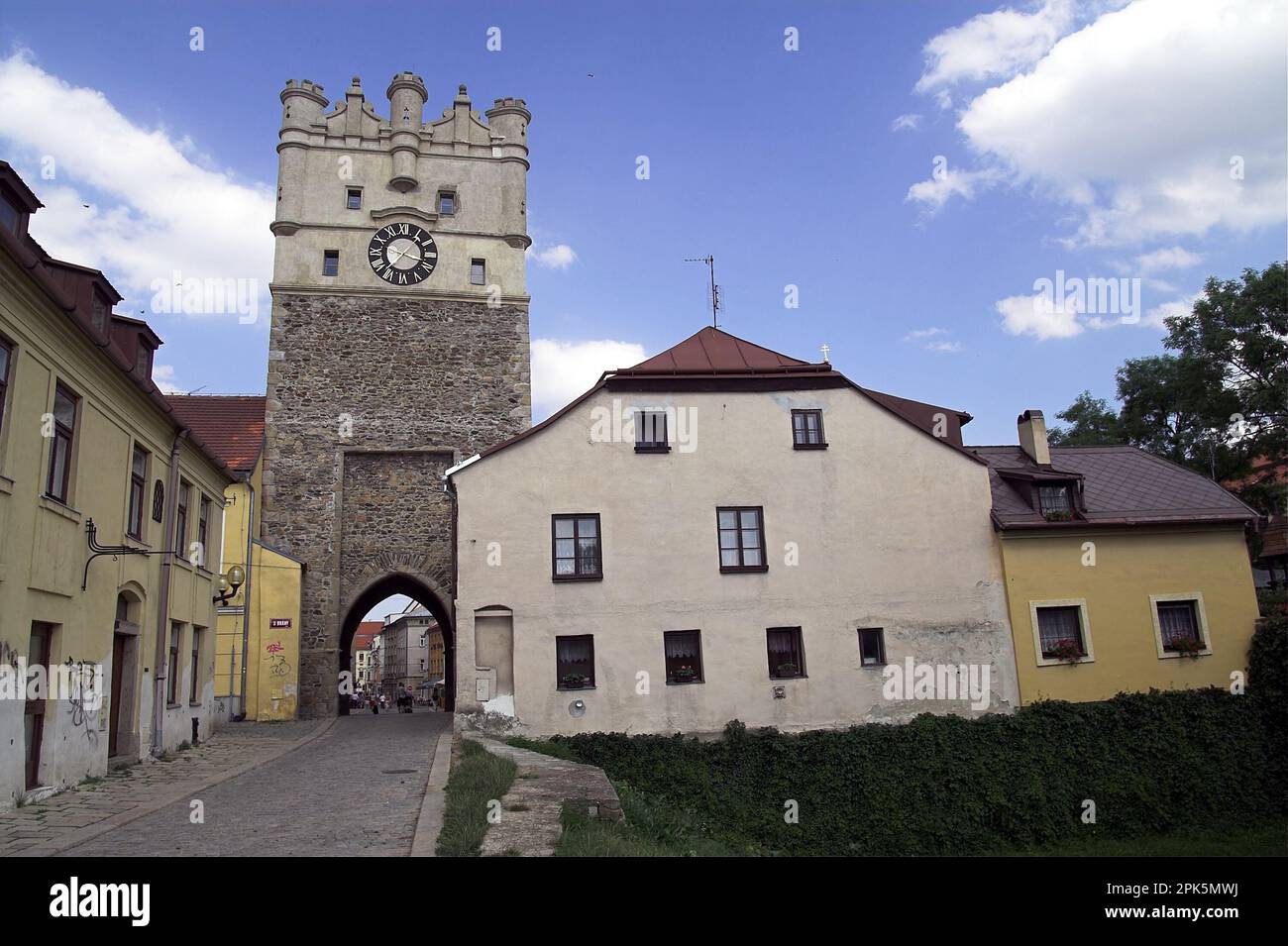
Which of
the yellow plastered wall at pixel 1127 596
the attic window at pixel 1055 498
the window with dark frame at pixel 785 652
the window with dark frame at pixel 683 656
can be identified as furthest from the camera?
the attic window at pixel 1055 498

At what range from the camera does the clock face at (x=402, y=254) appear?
29.7 m

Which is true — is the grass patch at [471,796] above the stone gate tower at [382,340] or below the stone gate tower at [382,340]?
below

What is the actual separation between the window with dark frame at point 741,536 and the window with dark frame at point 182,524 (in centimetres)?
1044

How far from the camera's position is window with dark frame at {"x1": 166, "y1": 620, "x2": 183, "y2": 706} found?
16.9 metres

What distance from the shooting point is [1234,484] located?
3247 centimetres

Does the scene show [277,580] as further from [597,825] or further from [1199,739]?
[1199,739]

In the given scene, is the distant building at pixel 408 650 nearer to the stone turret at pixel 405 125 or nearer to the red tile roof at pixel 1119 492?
the stone turret at pixel 405 125

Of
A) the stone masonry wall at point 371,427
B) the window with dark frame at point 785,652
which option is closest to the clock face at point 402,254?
the stone masonry wall at point 371,427

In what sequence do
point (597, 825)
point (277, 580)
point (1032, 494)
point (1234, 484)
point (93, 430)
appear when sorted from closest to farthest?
point (597, 825) < point (93, 430) < point (1032, 494) < point (277, 580) < point (1234, 484)

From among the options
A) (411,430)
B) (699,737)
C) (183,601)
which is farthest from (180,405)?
(699,737)

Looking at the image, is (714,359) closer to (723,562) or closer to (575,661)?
(723,562)

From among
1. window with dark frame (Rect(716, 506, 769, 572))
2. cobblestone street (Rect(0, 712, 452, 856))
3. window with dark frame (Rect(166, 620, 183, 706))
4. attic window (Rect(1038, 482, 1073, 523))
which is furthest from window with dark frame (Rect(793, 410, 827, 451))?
window with dark frame (Rect(166, 620, 183, 706))
